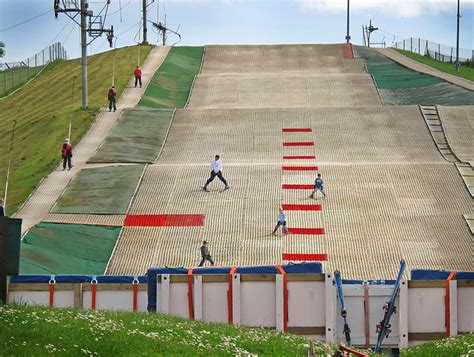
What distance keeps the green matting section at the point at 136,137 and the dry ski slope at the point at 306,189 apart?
0.79 m

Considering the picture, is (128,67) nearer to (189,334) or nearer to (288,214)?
(288,214)

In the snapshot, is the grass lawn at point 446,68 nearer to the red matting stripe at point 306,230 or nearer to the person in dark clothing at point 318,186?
the person in dark clothing at point 318,186

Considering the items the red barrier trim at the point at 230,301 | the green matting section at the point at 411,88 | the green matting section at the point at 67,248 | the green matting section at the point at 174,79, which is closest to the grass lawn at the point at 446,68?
the green matting section at the point at 411,88

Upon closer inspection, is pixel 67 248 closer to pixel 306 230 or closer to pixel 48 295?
pixel 306 230

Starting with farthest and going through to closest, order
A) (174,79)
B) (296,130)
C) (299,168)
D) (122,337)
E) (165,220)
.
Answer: (174,79)
(296,130)
(299,168)
(165,220)
(122,337)

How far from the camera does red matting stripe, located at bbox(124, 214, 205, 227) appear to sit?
126ft

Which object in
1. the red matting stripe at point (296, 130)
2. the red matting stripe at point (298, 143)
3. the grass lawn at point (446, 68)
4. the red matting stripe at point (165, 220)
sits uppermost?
the grass lawn at point (446, 68)

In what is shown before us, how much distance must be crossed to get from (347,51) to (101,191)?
147 feet

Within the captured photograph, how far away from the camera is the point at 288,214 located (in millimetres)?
39438

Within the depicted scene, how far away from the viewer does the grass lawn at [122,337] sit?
45.6 ft

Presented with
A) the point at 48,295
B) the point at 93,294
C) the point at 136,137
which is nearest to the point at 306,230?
the point at 93,294

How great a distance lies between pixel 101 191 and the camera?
42.2 m

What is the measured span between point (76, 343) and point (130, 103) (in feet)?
158

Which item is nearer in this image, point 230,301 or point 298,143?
point 230,301
